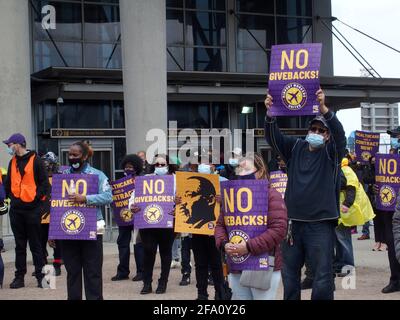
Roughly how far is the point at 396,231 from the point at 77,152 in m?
4.22

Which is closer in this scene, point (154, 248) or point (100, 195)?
point (100, 195)

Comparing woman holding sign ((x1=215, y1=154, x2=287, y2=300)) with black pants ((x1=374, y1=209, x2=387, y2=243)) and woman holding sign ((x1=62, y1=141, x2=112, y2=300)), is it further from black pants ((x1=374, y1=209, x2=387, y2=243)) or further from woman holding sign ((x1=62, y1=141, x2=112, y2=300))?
black pants ((x1=374, y1=209, x2=387, y2=243))

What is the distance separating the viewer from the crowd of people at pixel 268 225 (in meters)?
7.16

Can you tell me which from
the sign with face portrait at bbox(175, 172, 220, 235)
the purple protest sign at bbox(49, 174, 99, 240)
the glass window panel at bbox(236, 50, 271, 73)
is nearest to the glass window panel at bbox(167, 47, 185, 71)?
the glass window panel at bbox(236, 50, 271, 73)

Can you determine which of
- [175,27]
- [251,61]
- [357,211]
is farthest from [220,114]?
[357,211]

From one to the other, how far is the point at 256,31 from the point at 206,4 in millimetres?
2163

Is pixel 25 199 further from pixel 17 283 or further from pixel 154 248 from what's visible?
pixel 154 248

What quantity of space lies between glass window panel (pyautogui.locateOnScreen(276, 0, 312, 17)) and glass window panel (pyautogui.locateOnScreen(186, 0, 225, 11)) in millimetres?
2290

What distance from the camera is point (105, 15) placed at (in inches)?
1016

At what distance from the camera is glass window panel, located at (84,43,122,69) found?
1004 inches

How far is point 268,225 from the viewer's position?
6.98m

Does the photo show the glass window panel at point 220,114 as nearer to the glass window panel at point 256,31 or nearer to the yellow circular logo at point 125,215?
the glass window panel at point 256,31

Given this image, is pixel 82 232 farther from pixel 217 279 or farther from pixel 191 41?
pixel 191 41

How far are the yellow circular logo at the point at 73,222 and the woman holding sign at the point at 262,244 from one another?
2168mm
